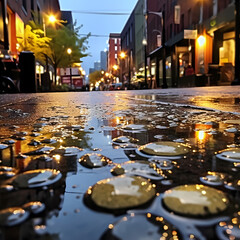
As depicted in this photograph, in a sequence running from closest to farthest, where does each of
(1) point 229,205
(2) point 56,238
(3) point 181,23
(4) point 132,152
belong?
(2) point 56,238 → (1) point 229,205 → (4) point 132,152 → (3) point 181,23

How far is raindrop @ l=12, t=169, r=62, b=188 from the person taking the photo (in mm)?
614

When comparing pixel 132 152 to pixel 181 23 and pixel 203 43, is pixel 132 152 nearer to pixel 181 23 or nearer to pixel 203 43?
pixel 203 43

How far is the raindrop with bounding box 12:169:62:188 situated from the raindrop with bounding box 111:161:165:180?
0.15 m

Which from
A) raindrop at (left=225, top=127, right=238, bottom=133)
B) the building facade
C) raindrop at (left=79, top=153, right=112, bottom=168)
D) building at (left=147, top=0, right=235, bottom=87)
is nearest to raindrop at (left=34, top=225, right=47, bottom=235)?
raindrop at (left=79, top=153, right=112, bottom=168)

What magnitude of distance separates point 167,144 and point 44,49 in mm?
24978

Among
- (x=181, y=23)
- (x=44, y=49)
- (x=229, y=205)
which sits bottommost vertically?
(x=229, y=205)

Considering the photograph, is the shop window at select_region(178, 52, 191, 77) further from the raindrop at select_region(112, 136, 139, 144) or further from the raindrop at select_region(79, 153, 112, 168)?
the raindrop at select_region(79, 153, 112, 168)

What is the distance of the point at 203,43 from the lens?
2320cm

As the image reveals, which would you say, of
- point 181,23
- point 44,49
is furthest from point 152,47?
point 44,49

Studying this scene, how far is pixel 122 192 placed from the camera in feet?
1.79

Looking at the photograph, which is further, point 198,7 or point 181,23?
point 181,23

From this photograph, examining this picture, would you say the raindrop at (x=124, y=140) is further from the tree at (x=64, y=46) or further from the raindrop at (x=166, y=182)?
the tree at (x=64, y=46)

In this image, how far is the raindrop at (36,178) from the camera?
61cm

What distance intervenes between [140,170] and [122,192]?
178mm
